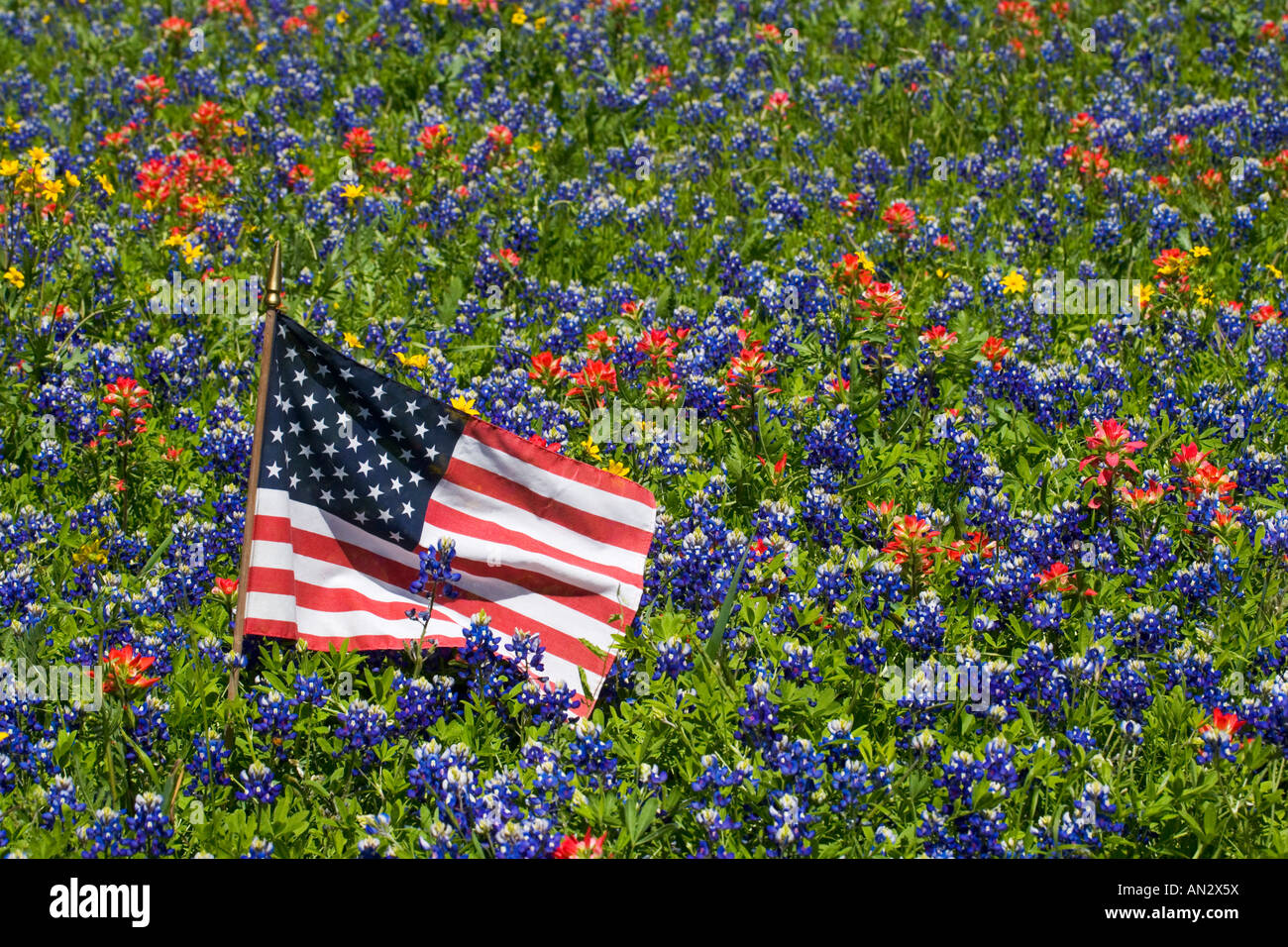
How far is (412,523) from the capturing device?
17.5ft

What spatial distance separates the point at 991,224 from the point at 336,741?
5962mm

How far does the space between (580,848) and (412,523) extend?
1619 millimetres

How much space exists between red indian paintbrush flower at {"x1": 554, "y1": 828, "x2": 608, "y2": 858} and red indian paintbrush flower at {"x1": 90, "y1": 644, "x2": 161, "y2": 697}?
1757 millimetres

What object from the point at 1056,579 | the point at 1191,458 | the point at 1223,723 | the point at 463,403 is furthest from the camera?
the point at 463,403

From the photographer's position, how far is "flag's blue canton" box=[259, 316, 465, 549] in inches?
203

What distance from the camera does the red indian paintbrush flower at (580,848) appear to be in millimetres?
4285

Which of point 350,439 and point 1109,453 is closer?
point 350,439

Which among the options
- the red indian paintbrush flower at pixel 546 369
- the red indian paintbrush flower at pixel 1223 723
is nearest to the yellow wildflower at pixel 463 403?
the red indian paintbrush flower at pixel 546 369

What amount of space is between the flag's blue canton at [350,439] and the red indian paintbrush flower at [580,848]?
1519mm

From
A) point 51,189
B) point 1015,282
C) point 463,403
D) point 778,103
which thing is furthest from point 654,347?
point 51,189

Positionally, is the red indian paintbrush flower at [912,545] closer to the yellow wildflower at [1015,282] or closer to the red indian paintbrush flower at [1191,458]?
the red indian paintbrush flower at [1191,458]

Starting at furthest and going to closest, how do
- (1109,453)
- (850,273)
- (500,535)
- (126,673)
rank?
(850,273) → (1109,453) → (500,535) → (126,673)

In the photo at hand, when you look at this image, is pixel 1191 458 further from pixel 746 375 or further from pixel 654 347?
pixel 654 347
